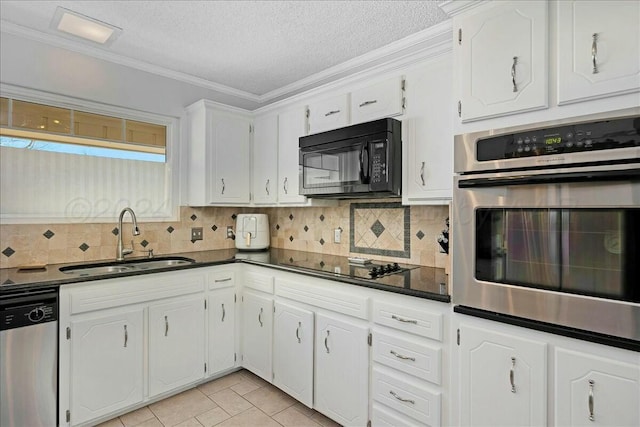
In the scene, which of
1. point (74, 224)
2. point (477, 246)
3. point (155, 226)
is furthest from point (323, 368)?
point (74, 224)

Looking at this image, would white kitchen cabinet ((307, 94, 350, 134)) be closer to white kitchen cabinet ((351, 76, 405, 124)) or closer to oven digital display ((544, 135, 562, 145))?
white kitchen cabinet ((351, 76, 405, 124))

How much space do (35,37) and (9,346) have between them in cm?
197

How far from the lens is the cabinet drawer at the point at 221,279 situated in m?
2.73

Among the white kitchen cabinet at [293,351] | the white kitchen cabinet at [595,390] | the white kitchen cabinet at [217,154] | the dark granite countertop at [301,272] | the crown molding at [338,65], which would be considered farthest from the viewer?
the white kitchen cabinet at [217,154]

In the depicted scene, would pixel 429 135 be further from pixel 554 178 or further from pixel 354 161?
pixel 554 178

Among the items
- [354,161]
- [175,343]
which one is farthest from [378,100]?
[175,343]

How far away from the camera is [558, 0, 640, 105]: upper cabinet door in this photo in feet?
3.90

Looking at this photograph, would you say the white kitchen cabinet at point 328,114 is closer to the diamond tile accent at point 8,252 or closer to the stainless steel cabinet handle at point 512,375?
the stainless steel cabinet handle at point 512,375

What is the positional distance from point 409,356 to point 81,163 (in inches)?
104

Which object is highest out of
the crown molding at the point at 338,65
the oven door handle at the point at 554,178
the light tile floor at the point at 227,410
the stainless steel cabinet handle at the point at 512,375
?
the crown molding at the point at 338,65

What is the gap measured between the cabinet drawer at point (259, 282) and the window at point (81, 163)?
0.96 metres

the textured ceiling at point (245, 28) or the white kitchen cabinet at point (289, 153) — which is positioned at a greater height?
the textured ceiling at point (245, 28)

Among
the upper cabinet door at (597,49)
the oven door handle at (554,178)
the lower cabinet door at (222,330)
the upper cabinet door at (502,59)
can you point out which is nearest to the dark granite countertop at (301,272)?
the lower cabinet door at (222,330)

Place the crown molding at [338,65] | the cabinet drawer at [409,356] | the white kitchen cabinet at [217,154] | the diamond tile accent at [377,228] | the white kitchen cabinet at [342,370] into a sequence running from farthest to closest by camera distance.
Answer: the white kitchen cabinet at [217,154], the diamond tile accent at [377,228], the crown molding at [338,65], the white kitchen cabinet at [342,370], the cabinet drawer at [409,356]
